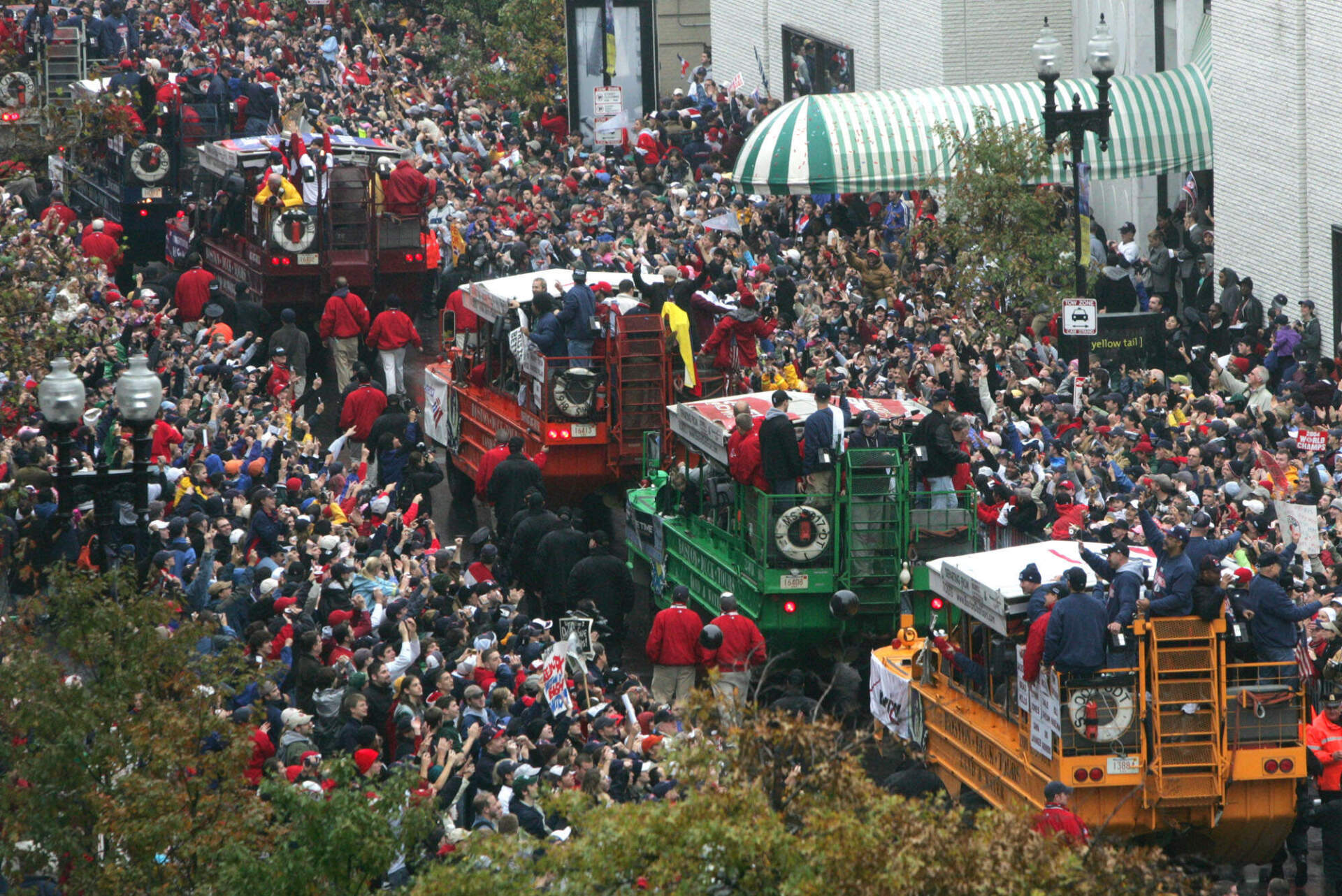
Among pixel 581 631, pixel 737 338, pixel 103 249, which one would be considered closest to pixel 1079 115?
pixel 737 338

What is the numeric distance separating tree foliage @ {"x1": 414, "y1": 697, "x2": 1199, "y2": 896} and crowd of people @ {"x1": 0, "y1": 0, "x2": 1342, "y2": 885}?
3.18m

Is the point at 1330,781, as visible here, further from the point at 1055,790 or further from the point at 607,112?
the point at 607,112

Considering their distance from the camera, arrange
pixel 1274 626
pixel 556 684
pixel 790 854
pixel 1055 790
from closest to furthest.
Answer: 1. pixel 790 854
2. pixel 1055 790
3. pixel 1274 626
4. pixel 556 684

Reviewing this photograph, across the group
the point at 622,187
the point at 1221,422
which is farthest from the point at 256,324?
the point at 1221,422

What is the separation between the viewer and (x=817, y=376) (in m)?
25.0

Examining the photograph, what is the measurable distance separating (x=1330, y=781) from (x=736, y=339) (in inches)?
353

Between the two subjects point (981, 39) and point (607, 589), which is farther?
point (981, 39)

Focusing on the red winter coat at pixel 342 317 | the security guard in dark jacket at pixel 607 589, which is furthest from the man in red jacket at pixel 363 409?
the security guard in dark jacket at pixel 607 589

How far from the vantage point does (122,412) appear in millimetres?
14227

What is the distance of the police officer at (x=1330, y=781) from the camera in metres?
14.6

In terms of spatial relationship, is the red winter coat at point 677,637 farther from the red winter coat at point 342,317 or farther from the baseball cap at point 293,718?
the red winter coat at point 342,317

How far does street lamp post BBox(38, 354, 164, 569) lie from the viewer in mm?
14117

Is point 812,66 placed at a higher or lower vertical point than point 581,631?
higher

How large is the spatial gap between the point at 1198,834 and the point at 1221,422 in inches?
274
